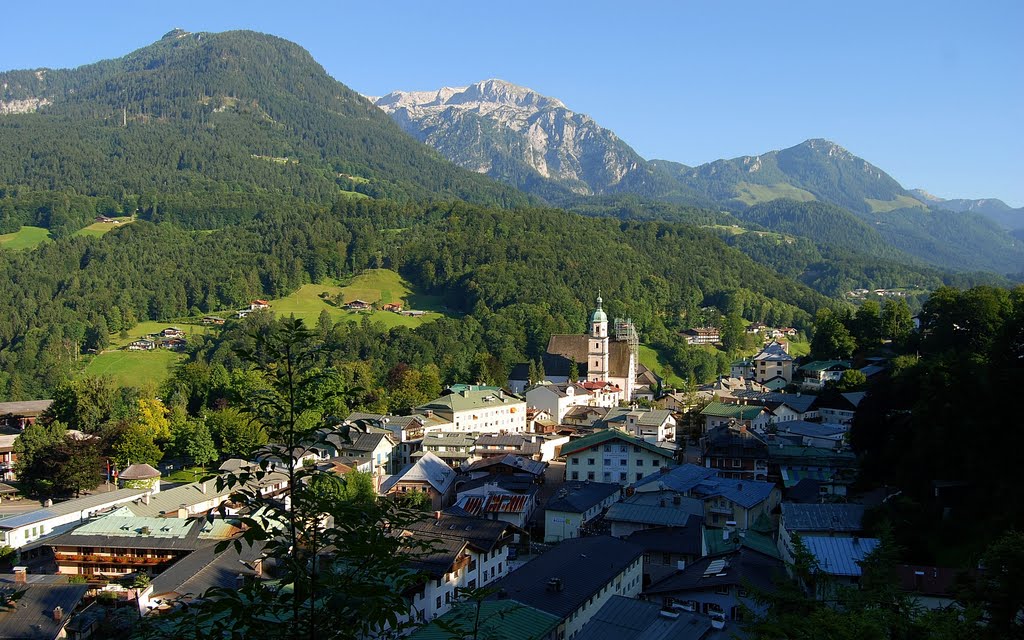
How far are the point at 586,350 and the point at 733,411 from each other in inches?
849

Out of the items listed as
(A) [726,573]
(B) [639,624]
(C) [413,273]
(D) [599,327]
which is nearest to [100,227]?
(C) [413,273]

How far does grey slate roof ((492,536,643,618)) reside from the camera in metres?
19.8

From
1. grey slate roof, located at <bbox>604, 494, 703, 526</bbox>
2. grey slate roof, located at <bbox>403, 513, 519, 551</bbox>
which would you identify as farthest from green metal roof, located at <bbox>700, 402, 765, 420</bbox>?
grey slate roof, located at <bbox>403, 513, 519, 551</bbox>

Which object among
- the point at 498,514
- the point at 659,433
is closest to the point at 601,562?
the point at 498,514

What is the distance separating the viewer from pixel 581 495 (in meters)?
32.1

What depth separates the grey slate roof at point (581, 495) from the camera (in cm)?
3056

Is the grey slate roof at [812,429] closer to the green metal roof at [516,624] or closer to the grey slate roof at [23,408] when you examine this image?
the green metal roof at [516,624]

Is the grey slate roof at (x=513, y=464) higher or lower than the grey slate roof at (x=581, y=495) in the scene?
lower

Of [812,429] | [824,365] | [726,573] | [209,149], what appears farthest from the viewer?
[209,149]

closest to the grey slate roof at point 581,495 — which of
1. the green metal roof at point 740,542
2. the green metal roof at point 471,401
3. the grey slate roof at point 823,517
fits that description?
the green metal roof at point 740,542

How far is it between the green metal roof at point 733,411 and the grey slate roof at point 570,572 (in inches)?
897

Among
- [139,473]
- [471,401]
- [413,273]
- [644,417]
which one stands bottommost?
[139,473]

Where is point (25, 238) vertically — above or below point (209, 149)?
below

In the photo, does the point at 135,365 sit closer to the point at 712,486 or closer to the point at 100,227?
the point at 100,227
